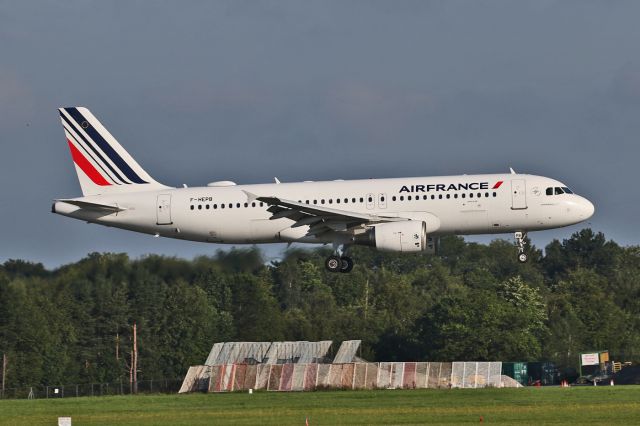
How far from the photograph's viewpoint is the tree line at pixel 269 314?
285 feet

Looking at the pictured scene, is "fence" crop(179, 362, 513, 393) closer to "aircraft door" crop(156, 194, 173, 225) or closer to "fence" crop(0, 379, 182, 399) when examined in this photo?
"fence" crop(0, 379, 182, 399)

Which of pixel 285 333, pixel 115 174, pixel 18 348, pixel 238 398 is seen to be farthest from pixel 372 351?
pixel 115 174

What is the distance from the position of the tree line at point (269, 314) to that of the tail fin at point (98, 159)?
540 centimetres

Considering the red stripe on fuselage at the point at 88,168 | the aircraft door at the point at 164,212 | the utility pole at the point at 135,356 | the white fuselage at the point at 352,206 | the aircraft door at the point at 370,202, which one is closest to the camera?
the white fuselage at the point at 352,206

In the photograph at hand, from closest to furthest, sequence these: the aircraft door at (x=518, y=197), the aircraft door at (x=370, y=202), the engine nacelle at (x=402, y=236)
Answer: the engine nacelle at (x=402, y=236), the aircraft door at (x=518, y=197), the aircraft door at (x=370, y=202)

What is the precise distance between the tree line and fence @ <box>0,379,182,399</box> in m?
4.36

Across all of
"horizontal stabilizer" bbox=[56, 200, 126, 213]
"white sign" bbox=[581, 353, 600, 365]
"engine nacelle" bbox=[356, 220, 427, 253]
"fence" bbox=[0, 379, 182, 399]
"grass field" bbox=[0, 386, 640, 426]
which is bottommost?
"grass field" bbox=[0, 386, 640, 426]

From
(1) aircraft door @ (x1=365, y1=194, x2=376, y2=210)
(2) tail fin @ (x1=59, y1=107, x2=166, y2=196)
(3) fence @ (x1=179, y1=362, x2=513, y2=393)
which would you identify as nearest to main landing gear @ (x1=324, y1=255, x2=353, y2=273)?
(1) aircraft door @ (x1=365, y1=194, x2=376, y2=210)

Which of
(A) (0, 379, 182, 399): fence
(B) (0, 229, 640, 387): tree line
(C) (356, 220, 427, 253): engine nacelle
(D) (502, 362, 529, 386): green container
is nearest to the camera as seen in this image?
(C) (356, 220, 427, 253): engine nacelle

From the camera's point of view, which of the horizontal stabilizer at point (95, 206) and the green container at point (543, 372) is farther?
the green container at point (543, 372)

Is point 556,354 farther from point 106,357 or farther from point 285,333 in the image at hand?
point 106,357

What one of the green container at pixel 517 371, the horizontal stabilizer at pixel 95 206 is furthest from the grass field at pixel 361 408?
the green container at pixel 517 371

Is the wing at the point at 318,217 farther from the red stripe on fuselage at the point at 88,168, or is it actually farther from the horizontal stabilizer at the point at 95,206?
the red stripe on fuselage at the point at 88,168

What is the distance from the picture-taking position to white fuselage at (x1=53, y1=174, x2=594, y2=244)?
70.8m
